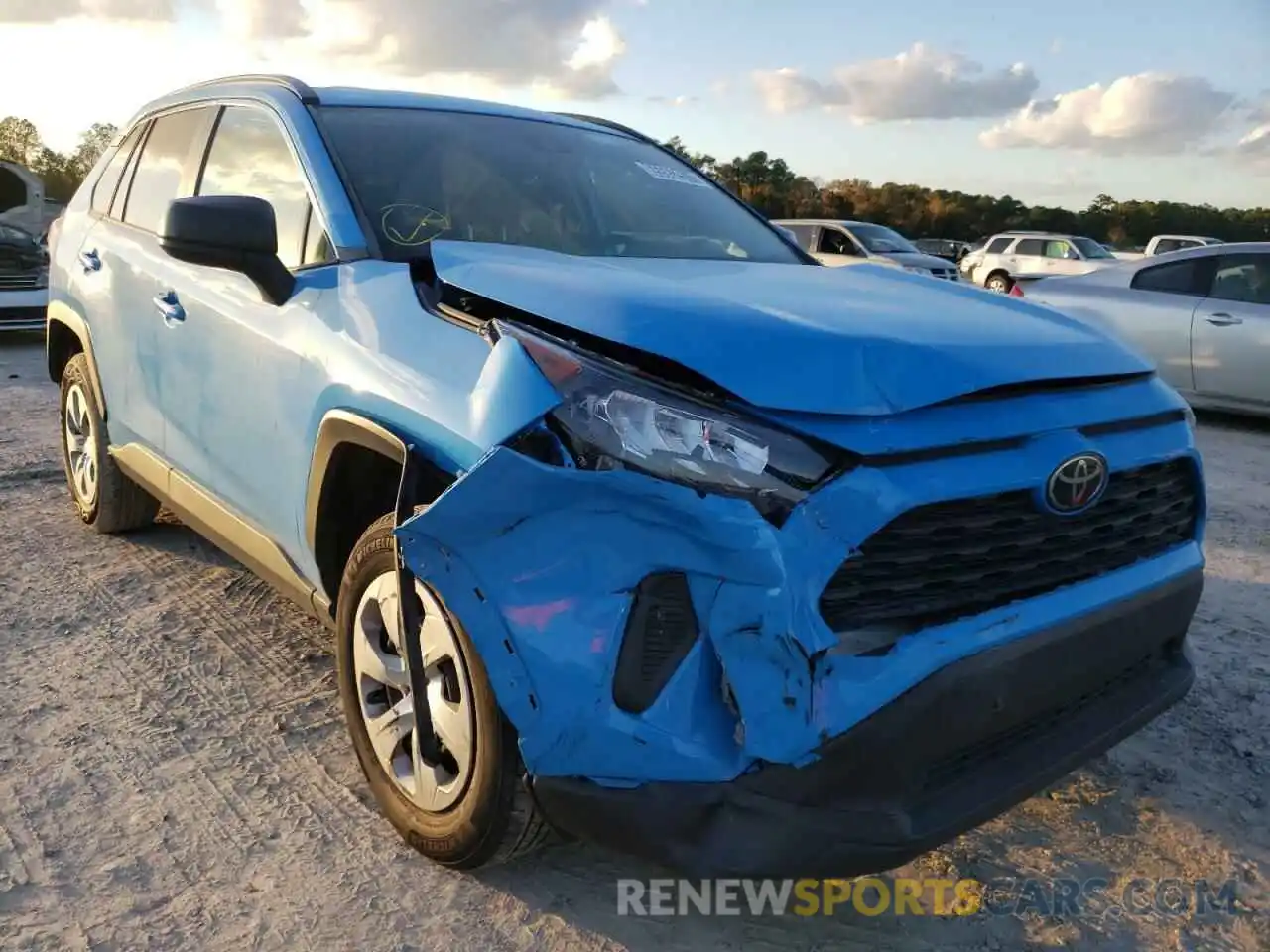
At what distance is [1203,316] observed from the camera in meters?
7.79

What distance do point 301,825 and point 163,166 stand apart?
8.64 feet

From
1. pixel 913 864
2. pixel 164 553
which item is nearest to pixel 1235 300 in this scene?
pixel 913 864

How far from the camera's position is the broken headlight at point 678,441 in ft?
5.86

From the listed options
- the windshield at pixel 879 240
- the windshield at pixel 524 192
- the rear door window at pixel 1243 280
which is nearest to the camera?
the windshield at pixel 524 192

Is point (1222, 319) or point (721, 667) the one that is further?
point (1222, 319)

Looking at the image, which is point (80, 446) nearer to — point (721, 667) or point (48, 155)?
point (721, 667)

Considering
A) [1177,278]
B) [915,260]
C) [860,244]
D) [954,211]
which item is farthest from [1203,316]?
[954,211]

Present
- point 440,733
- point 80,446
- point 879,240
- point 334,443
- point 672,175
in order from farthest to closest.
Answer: point 879,240 → point 80,446 → point 672,175 → point 334,443 → point 440,733

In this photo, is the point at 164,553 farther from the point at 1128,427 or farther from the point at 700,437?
the point at 1128,427

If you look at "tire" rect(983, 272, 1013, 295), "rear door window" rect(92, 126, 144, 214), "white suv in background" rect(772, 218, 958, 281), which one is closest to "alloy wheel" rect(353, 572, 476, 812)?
"rear door window" rect(92, 126, 144, 214)

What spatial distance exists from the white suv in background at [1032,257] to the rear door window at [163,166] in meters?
18.4

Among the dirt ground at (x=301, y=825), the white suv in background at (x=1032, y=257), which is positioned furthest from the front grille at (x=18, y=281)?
the white suv in background at (x=1032, y=257)

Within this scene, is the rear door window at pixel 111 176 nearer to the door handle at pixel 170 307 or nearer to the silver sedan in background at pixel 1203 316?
the door handle at pixel 170 307

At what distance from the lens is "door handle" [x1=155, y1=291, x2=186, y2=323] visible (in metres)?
3.28
